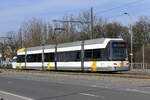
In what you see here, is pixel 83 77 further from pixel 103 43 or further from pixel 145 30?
pixel 145 30

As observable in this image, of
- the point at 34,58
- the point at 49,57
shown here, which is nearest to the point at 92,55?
the point at 49,57

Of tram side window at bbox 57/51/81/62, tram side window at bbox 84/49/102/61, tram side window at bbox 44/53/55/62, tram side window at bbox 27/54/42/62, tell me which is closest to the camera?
tram side window at bbox 84/49/102/61

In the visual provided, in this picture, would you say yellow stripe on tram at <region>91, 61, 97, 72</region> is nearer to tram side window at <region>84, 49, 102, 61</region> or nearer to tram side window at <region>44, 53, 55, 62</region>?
tram side window at <region>84, 49, 102, 61</region>

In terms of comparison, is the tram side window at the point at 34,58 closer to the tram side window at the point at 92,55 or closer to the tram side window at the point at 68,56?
the tram side window at the point at 68,56

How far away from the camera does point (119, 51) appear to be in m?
34.1

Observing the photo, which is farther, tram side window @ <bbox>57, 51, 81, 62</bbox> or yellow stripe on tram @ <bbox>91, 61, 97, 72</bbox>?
tram side window @ <bbox>57, 51, 81, 62</bbox>

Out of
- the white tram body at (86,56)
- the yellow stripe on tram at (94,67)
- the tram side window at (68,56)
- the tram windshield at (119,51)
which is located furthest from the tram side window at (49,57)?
the tram windshield at (119,51)

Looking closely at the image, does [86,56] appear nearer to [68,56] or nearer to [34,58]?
[68,56]

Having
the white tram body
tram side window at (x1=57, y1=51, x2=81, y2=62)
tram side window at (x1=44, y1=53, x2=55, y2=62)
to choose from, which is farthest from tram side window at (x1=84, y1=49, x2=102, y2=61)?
tram side window at (x1=44, y1=53, x2=55, y2=62)

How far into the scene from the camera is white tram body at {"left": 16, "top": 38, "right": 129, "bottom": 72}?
33500 millimetres

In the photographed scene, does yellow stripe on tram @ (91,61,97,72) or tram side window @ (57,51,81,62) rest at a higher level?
tram side window @ (57,51,81,62)

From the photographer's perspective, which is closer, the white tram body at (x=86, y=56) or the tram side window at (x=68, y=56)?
the white tram body at (x=86, y=56)

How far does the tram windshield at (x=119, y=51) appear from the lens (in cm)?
3359

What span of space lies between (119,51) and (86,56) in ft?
12.8
